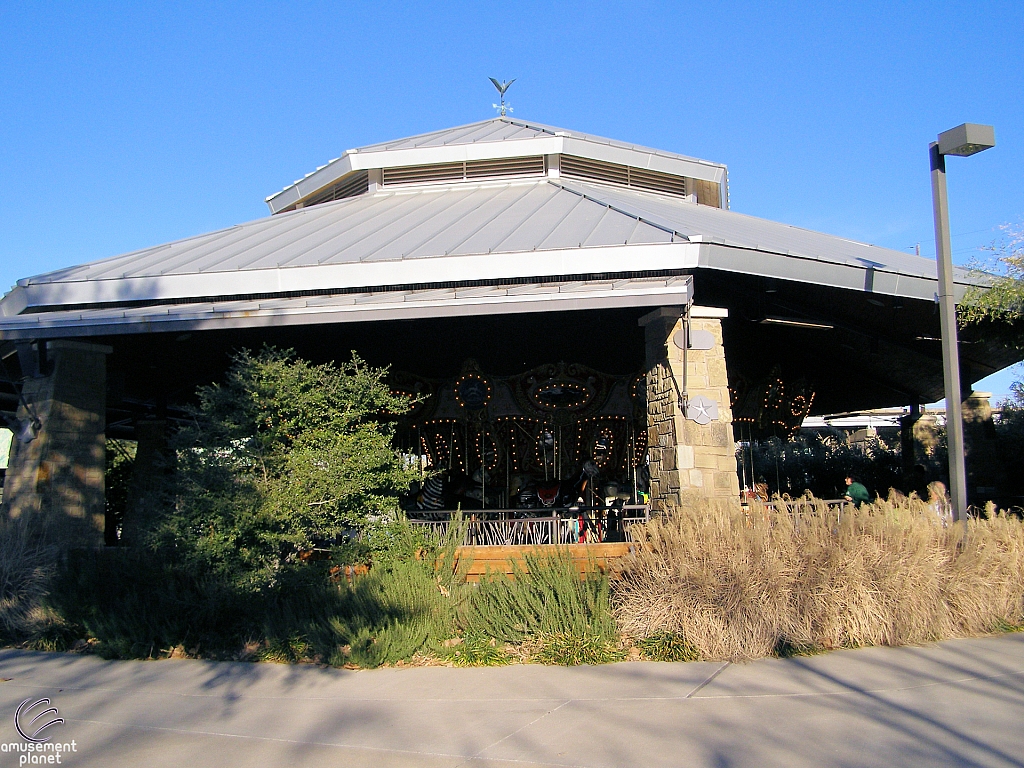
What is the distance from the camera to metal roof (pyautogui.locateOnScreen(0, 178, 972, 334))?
11492mm

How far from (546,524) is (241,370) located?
6541 mm

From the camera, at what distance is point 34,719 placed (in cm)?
693

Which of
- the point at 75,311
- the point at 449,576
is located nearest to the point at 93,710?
the point at 449,576

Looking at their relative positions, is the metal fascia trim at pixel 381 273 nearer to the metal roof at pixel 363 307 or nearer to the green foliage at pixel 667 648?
the metal roof at pixel 363 307

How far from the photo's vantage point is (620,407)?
16938mm

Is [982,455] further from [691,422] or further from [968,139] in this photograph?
[968,139]

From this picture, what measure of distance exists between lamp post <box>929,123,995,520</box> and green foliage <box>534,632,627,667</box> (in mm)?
4797

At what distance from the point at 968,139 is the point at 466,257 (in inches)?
257

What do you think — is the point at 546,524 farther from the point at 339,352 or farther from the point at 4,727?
the point at 4,727

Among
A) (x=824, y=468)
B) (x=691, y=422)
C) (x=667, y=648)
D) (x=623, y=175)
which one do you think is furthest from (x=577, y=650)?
(x=824, y=468)

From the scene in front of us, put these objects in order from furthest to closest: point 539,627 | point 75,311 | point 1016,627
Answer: point 75,311 < point 1016,627 < point 539,627

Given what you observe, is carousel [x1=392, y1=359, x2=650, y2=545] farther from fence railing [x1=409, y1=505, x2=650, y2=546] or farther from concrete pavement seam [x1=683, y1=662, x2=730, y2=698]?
concrete pavement seam [x1=683, y1=662, x2=730, y2=698]

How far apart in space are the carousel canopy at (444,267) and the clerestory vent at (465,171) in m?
1.05

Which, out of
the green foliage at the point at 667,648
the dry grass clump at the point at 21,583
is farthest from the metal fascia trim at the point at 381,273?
the green foliage at the point at 667,648
